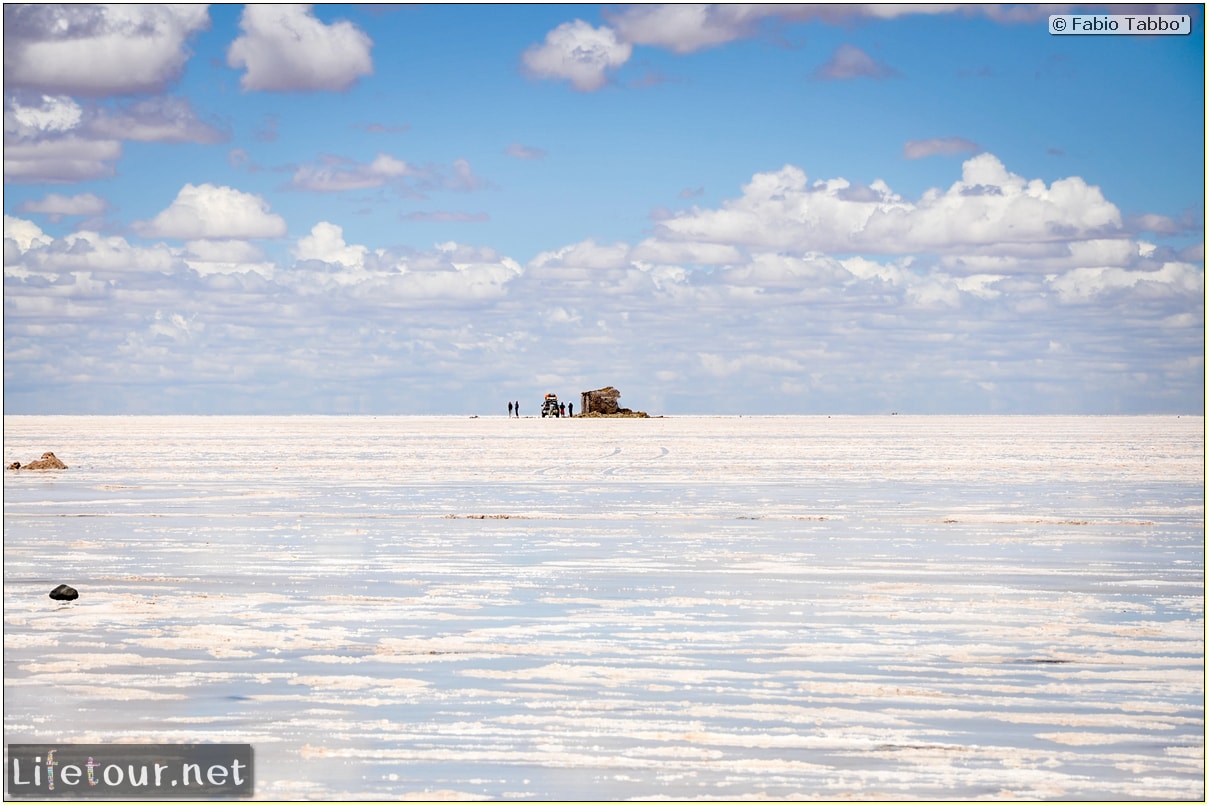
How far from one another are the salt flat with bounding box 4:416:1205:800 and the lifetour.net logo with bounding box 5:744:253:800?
0.81 feet

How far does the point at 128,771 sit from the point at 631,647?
4.45m

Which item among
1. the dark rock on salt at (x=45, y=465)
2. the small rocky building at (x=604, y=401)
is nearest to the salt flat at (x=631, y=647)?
the dark rock on salt at (x=45, y=465)

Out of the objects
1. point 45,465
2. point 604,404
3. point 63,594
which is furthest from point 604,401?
point 63,594

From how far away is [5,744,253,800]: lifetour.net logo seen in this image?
7.94 m

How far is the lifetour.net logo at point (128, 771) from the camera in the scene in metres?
7.94

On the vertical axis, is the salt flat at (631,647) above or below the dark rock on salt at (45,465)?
below

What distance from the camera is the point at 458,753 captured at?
8.55m

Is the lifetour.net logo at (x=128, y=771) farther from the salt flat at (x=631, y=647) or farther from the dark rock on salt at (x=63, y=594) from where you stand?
the dark rock on salt at (x=63, y=594)

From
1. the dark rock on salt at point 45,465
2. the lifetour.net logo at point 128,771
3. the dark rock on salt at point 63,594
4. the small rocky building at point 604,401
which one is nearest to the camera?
the lifetour.net logo at point 128,771

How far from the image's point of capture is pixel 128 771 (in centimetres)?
819

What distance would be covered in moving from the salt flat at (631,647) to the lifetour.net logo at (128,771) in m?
0.25

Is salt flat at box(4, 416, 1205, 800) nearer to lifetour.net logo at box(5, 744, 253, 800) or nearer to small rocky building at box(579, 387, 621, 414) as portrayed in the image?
lifetour.net logo at box(5, 744, 253, 800)

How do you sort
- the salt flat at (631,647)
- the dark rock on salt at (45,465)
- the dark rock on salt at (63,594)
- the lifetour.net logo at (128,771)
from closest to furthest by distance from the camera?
the lifetour.net logo at (128,771) < the salt flat at (631,647) < the dark rock on salt at (63,594) < the dark rock on salt at (45,465)

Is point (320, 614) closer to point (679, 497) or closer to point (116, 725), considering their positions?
point (116, 725)
